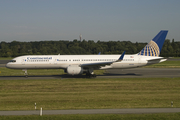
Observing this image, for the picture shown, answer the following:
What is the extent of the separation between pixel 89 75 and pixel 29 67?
35.0ft

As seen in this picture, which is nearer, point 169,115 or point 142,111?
point 169,115

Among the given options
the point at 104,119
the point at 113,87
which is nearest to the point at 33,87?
the point at 113,87

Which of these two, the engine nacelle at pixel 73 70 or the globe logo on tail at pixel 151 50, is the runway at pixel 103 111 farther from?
the globe logo on tail at pixel 151 50

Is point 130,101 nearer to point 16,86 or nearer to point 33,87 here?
point 33,87

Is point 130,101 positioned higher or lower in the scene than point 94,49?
lower

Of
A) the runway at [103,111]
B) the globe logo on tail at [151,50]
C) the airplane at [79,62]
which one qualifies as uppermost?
the globe logo on tail at [151,50]

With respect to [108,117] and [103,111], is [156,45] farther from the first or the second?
A: [108,117]

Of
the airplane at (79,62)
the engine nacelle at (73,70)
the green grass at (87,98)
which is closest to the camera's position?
the green grass at (87,98)

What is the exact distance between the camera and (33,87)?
24312mm

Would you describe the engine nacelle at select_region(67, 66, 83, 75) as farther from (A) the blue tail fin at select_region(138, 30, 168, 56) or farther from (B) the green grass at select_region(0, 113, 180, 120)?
(B) the green grass at select_region(0, 113, 180, 120)

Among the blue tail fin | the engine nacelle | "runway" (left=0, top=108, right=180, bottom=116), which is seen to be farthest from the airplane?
"runway" (left=0, top=108, right=180, bottom=116)

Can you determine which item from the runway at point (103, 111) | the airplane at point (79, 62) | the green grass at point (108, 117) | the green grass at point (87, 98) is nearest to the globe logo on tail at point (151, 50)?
the airplane at point (79, 62)

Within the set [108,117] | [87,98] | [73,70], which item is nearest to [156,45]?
Result: [73,70]

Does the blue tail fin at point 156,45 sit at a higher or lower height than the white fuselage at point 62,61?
higher
